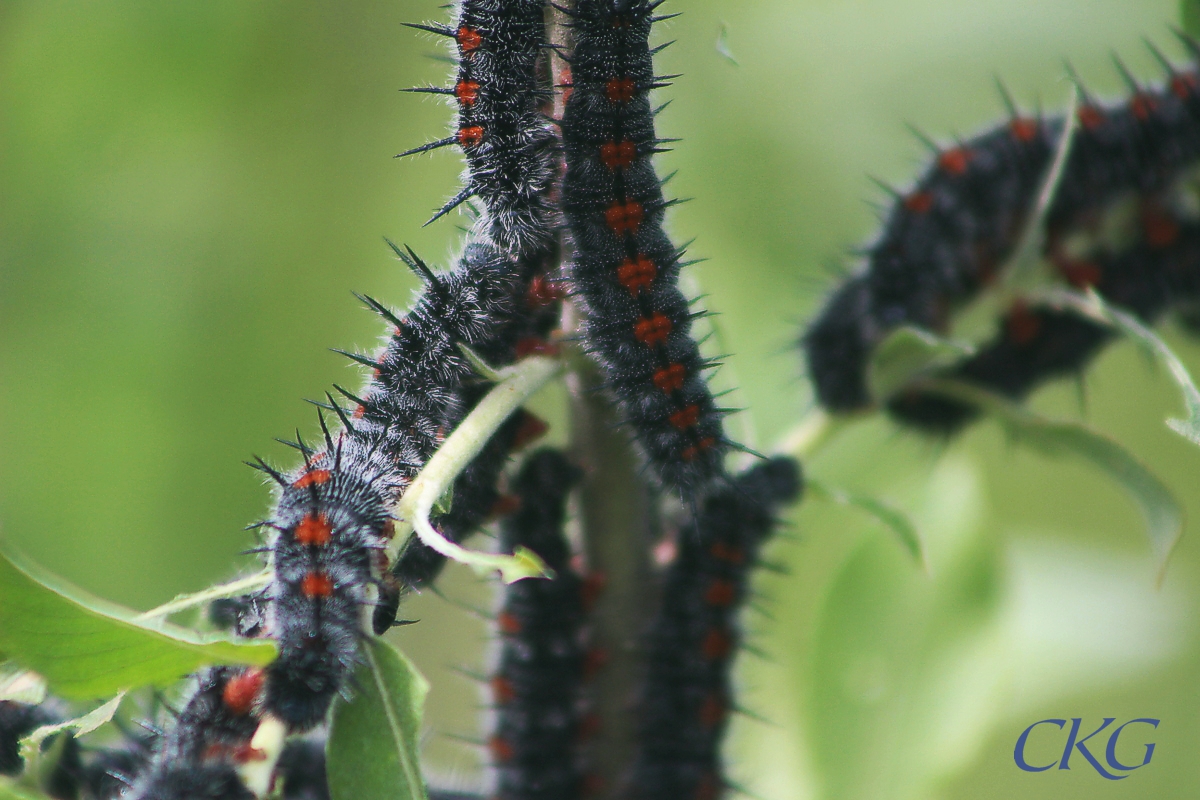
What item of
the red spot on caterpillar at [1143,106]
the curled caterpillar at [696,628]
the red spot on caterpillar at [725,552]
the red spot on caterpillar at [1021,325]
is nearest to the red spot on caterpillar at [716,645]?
the curled caterpillar at [696,628]

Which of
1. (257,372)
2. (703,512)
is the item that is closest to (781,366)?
(703,512)

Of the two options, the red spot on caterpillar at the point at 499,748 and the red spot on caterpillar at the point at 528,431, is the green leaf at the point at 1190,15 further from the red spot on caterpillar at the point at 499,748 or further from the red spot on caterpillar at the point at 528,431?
the red spot on caterpillar at the point at 499,748

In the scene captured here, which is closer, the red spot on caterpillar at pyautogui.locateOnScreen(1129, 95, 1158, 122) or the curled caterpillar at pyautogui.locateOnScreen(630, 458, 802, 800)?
A: the curled caterpillar at pyautogui.locateOnScreen(630, 458, 802, 800)

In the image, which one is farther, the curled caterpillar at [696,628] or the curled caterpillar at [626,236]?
the curled caterpillar at [696,628]

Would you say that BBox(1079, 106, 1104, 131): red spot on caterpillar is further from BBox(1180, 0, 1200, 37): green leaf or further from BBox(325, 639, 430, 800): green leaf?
BBox(325, 639, 430, 800): green leaf

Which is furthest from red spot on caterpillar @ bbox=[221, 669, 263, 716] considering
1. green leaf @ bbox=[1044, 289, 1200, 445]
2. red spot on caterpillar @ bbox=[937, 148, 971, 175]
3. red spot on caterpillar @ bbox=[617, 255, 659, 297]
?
red spot on caterpillar @ bbox=[937, 148, 971, 175]

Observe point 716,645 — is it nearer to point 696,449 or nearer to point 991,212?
point 696,449
